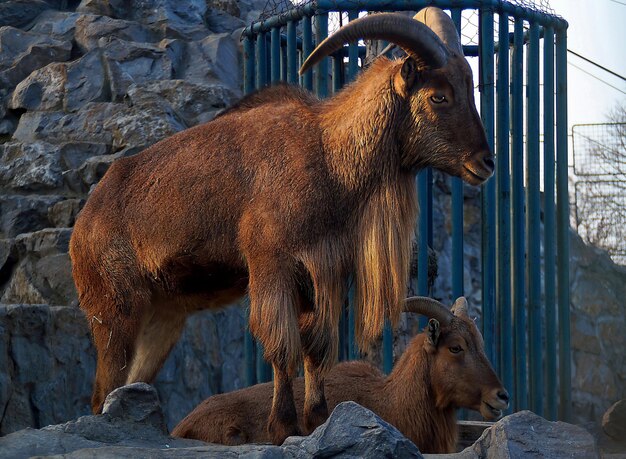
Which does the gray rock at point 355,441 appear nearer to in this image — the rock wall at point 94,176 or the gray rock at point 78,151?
the rock wall at point 94,176

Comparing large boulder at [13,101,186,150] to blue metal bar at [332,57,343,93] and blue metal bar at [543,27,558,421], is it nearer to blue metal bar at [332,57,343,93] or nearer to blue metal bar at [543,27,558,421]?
blue metal bar at [332,57,343,93]

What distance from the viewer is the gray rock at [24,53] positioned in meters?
10.9

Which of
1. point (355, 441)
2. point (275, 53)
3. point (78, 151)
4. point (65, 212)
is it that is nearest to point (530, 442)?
point (355, 441)

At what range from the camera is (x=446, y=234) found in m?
12.0

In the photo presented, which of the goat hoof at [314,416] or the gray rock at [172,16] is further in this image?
the gray rock at [172,16]

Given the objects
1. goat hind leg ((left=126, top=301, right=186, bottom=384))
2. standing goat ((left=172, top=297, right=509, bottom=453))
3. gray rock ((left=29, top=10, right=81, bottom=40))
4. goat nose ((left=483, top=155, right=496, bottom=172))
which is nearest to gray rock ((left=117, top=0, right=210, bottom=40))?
gray rock ((left=29, top=10, right=81, bottom=40))

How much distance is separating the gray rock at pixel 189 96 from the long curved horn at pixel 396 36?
530 centimetres

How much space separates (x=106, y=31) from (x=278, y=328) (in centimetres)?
752

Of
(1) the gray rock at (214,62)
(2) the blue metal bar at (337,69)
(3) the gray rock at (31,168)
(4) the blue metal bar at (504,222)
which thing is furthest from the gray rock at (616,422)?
(3) the gray rock at (31,168)

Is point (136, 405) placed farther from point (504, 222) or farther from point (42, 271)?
point (42, 271)

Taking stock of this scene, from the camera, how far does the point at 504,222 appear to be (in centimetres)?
637

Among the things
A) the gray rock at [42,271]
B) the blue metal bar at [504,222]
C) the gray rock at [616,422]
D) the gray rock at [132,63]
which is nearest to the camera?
the blue metal bar at [504,222]

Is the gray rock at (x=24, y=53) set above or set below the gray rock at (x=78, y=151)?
above

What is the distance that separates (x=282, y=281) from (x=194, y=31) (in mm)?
7613
